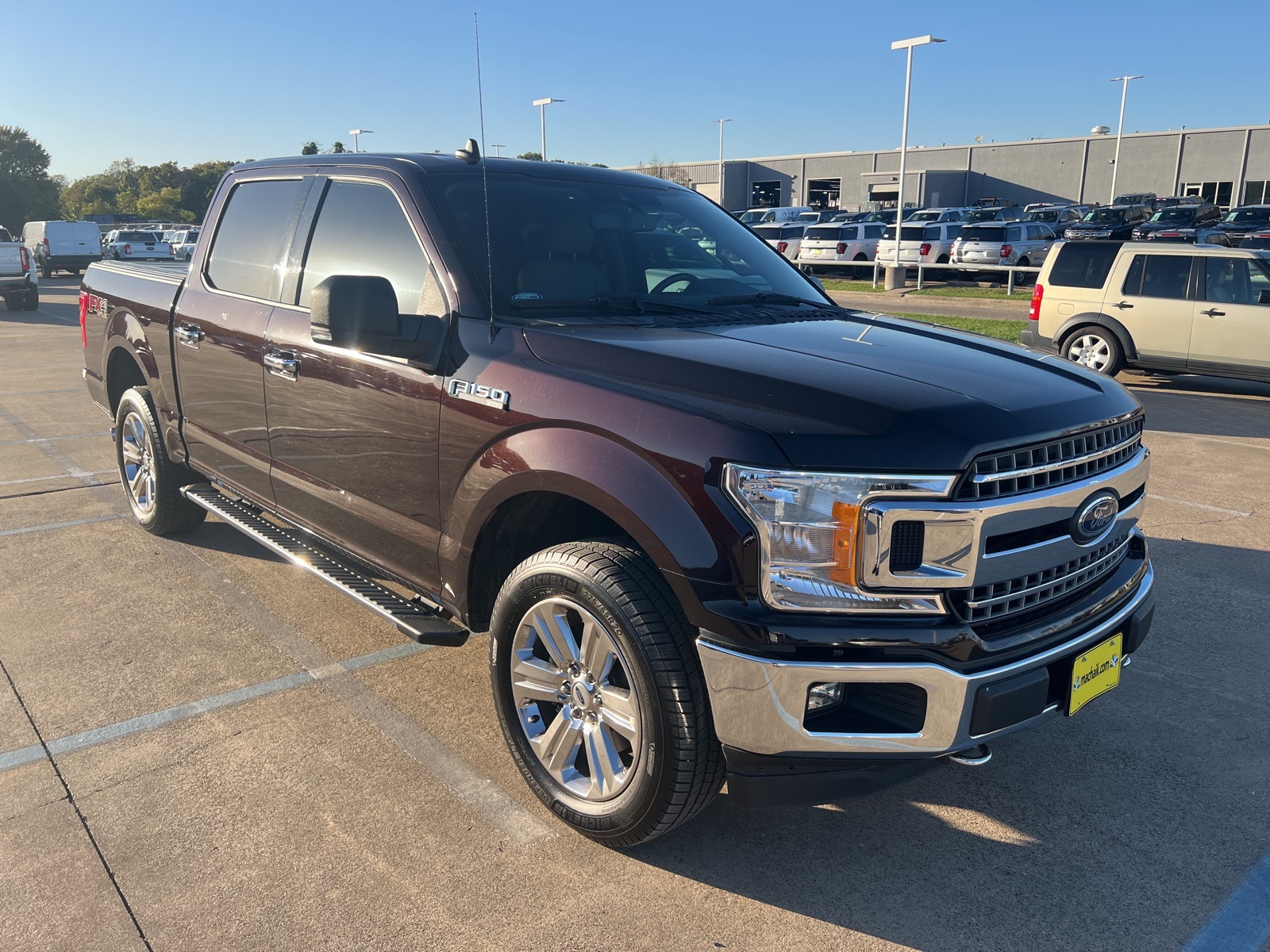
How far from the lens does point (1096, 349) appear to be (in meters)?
11.8

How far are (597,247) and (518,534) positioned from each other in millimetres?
1197

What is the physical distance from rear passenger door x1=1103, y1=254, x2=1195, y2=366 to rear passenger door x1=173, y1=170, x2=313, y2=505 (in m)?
10.1

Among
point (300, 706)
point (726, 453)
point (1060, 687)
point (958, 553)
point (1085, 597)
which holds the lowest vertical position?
point (300, 706)

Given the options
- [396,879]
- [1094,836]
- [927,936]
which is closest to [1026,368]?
[1094,836]

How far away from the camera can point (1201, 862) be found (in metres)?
2.90

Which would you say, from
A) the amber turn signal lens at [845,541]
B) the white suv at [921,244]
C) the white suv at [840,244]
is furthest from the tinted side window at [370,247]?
the white suv at [840,244]

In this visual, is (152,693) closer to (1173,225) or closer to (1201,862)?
(1201,862)

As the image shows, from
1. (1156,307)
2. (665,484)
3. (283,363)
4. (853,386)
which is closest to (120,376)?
(283,363)

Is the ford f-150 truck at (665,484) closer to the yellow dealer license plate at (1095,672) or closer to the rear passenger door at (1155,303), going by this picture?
the yellow dealer license plate at (1095,672)

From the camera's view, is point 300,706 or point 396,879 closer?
point 396,879

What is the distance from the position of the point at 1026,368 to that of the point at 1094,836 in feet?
4.77

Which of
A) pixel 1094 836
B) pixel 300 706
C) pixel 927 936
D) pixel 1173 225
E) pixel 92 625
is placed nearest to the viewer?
pixel 927 936

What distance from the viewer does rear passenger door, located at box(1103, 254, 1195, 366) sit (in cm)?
1112

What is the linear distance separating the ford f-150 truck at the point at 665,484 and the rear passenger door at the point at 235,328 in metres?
0.04
